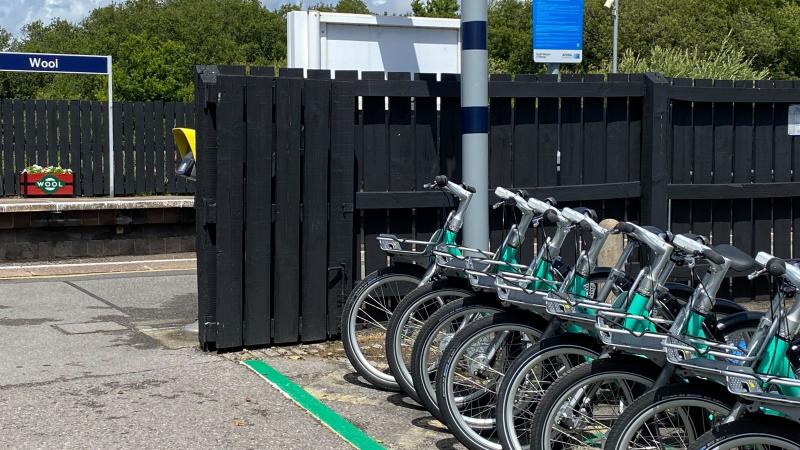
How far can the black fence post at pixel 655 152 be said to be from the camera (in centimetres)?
831

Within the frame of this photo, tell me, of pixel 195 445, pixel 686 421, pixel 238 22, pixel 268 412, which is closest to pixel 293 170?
pixel 268 412

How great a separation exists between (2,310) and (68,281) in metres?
1.71

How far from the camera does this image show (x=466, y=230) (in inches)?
265

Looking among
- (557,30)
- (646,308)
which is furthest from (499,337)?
(557,30)

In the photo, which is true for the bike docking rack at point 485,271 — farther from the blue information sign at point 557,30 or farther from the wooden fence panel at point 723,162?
the blue information sign at point 557,30

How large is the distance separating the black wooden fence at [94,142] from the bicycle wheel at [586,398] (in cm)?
1164

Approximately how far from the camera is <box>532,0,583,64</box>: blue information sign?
39.8 ft

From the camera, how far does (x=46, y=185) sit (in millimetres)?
14766

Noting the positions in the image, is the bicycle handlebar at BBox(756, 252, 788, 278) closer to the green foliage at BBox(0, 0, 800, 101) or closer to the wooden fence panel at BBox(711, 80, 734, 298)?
the wooden fence panel at BBox(711, 80, 734, 298)

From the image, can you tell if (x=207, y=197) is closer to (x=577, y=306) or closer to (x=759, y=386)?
(x=577, y=306)

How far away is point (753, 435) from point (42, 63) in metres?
12.6

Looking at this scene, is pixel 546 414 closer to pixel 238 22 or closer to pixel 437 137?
pixel 437 137

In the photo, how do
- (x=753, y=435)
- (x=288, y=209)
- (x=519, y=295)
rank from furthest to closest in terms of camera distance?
(x=288, y=209) → (x=519, y=295) → (x=753, y=435)

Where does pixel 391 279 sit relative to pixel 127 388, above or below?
above
